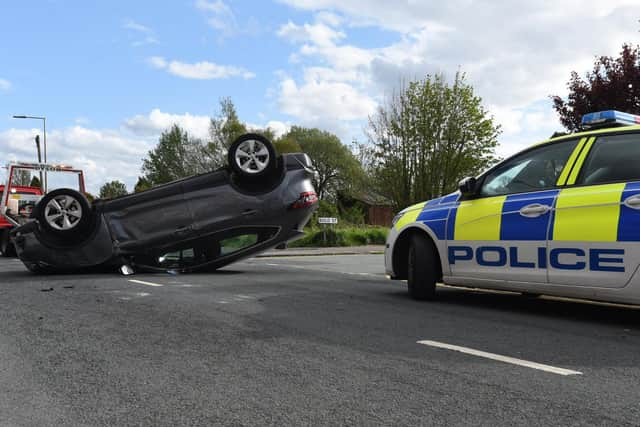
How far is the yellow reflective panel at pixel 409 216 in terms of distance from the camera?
662 centimetres

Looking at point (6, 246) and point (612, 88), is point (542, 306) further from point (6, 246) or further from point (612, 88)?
point (6, 246)

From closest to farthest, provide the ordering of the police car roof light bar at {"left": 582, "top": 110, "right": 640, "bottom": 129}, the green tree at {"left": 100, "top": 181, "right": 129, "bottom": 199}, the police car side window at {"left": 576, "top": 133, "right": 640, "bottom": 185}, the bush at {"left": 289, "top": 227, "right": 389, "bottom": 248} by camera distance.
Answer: the police car side window at {"left": 576, "top": 133, "right": 640, "bottom": 185}
the police car roof light bar at {"left": 582, "top": 110, "right": 640, "bottom": 129}
the bush at {"left": 289, "top": 227, "right": 389, "bottom": 248}
the green tree at {"left": 100, "top": 181, "right": 129, "bottom": 199}

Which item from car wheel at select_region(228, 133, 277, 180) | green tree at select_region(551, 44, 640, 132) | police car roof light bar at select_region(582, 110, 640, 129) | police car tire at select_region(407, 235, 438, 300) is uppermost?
green tree at select_region(551, 44, 640, 132)

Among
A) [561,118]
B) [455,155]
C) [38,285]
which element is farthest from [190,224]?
[455,155]

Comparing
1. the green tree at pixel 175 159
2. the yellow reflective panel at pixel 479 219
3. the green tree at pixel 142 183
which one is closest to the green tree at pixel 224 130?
the green tree at pixel 175 159

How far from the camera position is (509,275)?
5.54m

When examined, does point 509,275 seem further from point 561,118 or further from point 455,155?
point 455,155

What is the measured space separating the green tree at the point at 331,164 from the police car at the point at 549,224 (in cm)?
5186

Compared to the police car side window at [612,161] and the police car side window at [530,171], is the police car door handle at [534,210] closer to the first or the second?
the police car side window at [530,171]

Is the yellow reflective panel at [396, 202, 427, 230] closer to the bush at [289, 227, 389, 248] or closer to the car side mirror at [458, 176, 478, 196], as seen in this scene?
the car side mirror at [458, 176, 478, 196]

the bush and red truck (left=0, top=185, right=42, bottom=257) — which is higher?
red truck (left=0, top=185, right=42, bottom=257)

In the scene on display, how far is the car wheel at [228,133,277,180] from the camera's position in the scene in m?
9.67

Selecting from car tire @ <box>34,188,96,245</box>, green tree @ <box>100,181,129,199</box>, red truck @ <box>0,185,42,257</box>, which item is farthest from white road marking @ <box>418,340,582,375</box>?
green tree @ <box>100,181,129,199</box>

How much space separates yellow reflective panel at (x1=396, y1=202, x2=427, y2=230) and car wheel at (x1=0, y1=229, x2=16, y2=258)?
46.7ft
